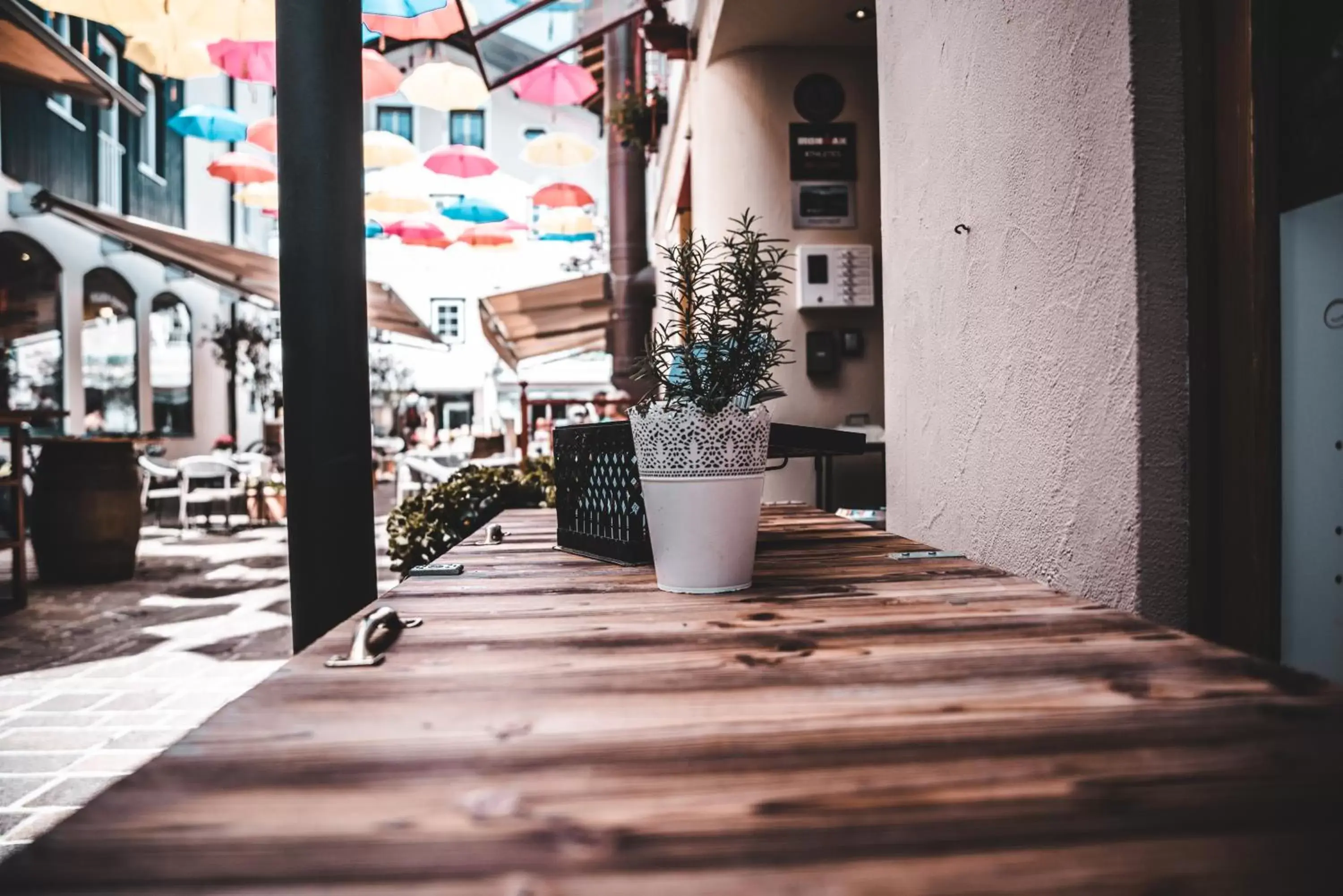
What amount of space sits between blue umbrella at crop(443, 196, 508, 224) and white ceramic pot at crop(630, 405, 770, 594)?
10958 millimetres

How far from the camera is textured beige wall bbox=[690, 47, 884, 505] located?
3.83 meters

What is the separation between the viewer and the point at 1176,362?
110cm

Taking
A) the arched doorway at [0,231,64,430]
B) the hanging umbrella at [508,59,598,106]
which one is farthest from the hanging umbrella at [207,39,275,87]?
the arched doorway at [0,231,64,430]

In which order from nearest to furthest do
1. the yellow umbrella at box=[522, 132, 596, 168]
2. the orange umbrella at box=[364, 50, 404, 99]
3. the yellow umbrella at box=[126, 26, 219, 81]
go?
the yellow umbrella at box=[126, 26, 219, 81] < the orange umbrella at box=[364, 50, 404, 99] < the yellow umbrella at box=[522, 132, 596, 168]

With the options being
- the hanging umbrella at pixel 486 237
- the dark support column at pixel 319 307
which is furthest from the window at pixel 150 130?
the dark support column at pixel 319 307

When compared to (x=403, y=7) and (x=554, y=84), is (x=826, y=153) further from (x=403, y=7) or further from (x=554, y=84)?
(x=554, y=84)

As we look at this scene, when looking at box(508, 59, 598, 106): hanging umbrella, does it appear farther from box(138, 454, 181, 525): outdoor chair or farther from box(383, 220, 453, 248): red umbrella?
box(138, 454, 181, 525): outdoor chair

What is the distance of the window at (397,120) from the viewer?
59.8 feet

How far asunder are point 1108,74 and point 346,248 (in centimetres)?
108

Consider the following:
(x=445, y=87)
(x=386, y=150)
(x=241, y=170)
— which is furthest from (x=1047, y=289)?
(x=241, y=170)

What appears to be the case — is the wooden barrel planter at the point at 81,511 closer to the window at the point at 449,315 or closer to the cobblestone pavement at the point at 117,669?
the cobblestone pavement at the point at 117,669

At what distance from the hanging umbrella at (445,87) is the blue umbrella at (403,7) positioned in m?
2.21

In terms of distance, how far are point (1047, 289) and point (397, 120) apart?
19.3m

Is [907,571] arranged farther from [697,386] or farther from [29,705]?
[29,705]
